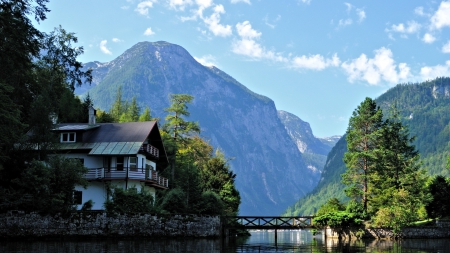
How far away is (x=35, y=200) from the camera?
43.7 m

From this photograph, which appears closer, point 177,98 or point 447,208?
point 447,208

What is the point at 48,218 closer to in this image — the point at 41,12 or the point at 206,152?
the point at 41,12

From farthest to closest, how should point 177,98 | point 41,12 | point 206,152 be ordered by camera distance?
point 206,152 → point 177,98 → point 41,12

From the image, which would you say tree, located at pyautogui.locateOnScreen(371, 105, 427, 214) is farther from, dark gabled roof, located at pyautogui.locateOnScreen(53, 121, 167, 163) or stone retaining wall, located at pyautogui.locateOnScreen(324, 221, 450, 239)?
dark gabled roof, located at pyautogui.locateOnScreen(53, 121, 167, 163)

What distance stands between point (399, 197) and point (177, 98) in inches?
1312

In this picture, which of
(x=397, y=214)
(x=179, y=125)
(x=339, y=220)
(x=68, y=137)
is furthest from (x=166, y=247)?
(x=179, y=125)

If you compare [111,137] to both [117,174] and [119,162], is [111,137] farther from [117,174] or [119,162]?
[117,174]

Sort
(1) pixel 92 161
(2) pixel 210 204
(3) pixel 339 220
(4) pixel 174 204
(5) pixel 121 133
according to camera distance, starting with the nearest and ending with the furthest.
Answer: (4) pixel 174 204 < (1) pixel 92 161 < (2) pixel 210 204 < (5) pixel 121 133 < (3) pixel 339 220

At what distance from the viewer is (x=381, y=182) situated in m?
58.8

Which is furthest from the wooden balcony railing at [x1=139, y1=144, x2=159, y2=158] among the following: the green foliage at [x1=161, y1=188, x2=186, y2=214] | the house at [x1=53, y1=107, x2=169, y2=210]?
the green foliage at [x1=161, y1=188, x2=186, y2=214]

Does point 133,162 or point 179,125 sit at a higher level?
point 179,125

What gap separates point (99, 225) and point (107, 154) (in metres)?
7.73

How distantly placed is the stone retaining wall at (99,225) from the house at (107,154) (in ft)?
15.2

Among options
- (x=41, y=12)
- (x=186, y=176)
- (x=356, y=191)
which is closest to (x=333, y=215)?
(x=356, y=191)
